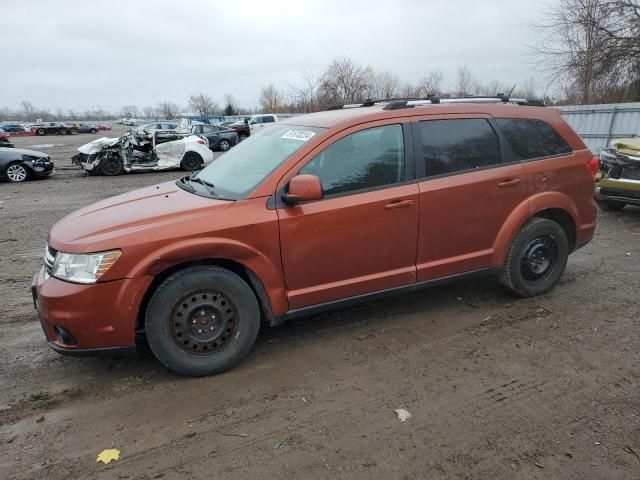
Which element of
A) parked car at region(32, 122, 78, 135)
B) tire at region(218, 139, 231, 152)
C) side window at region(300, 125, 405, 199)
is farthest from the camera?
parked car at region(32, 122, 78, 135)

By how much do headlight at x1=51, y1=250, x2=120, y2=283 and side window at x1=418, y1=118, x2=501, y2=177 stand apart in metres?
2.49

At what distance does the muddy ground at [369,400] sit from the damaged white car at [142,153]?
40.0 ft

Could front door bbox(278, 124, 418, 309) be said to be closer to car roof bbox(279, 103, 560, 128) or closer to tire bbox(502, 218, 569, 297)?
car roof bbox(279, 103, 560, 128)

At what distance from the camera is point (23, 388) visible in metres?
3.31

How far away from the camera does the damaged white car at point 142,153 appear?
15.6 m

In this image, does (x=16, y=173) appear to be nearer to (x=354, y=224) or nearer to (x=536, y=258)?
(x=354, y=224)

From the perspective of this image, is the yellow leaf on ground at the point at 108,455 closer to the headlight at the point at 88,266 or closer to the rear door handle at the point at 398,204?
the headlight at the point at 88,266

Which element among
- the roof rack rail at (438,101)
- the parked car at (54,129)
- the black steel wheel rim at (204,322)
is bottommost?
the parked car at (54,129)

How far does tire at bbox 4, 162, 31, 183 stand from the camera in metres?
14.1

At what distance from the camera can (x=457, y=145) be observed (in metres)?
4.04

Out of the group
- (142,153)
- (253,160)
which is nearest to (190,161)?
(142,153)

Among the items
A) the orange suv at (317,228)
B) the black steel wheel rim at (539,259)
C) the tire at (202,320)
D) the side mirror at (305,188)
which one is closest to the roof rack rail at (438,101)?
the orange suv at (317,228)

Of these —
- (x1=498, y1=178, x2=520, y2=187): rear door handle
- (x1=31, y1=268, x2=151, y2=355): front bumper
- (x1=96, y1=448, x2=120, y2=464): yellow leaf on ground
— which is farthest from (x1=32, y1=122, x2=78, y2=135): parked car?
(x1=96, y1=448, x2=120, y2=464): yellow leaf on ground

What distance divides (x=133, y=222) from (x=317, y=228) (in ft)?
4.23
